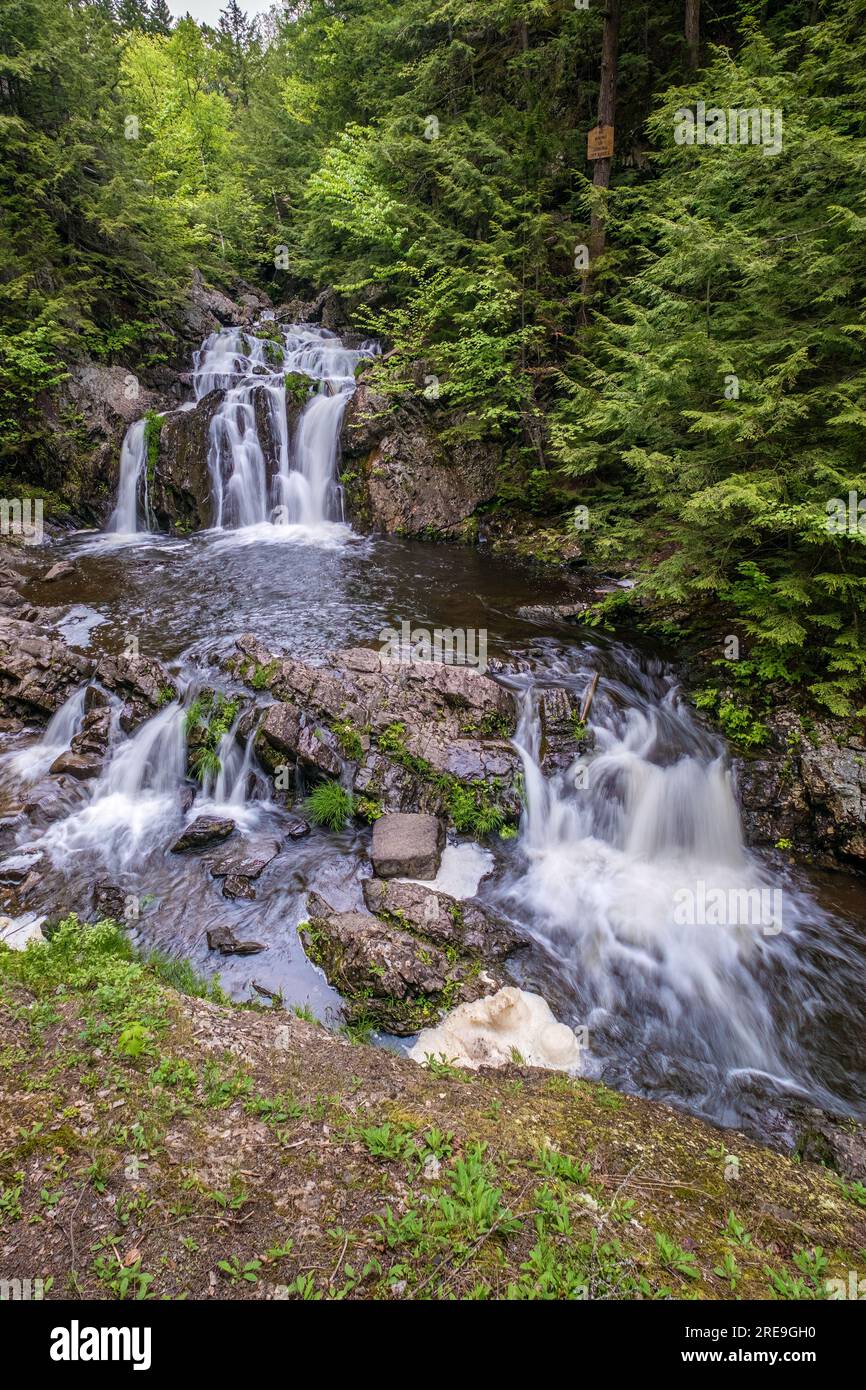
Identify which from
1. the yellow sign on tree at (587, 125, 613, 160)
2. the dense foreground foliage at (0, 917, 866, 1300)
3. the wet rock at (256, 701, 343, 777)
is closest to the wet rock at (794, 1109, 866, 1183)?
the dense foreground foliage at (0, 917, 866, 1300)

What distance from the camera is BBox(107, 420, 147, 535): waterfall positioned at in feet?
47.1

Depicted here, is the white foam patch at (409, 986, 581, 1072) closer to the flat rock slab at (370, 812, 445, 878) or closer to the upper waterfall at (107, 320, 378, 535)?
the flat rock slab at (370, 812, 445, 878)

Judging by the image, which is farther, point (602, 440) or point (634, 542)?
point (602, 440)

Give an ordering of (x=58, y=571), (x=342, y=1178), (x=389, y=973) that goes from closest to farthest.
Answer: (x=342, y=1178) < (x=389, y=973) < (x=58, y=571)

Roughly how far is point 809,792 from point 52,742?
9056mm

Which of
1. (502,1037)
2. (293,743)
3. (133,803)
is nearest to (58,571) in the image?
(133,803)

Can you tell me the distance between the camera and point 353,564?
12.5 m

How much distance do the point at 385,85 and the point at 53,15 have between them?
982 cm

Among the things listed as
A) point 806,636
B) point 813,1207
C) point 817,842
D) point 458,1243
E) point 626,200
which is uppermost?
point 626,200

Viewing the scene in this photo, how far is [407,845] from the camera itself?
6000mm

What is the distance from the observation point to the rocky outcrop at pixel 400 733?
263 inches

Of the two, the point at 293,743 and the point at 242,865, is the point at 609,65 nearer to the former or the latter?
the point at 293,743

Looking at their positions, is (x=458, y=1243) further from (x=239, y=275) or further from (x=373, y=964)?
(x=239, y=275)

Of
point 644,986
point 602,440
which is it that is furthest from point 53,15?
point 644,986
